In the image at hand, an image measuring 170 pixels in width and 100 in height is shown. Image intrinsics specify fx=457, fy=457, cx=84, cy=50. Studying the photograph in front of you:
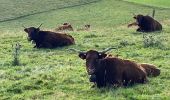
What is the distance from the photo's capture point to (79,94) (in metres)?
12.4

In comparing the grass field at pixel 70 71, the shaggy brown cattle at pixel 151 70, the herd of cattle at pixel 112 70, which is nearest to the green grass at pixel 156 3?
the grass field at pixel 70 71

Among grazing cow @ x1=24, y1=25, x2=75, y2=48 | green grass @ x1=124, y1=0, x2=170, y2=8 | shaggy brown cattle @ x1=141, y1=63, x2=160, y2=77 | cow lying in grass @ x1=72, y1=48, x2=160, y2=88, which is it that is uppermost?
cow lying in grass @ x1=72, y1=48, x2=160, y2=88

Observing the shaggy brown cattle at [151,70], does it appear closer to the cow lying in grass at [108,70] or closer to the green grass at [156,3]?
the cow lying in grass at [108,70]

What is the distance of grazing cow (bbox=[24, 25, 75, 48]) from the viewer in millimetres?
22797

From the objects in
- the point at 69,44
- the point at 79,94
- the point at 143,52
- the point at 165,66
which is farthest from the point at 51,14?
the point at 79,94

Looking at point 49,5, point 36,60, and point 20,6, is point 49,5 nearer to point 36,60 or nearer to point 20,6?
point 20,6

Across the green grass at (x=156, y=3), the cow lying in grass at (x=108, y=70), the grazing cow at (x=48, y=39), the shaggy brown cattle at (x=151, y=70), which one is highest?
the cow lying in grass at (x=108, y=70)

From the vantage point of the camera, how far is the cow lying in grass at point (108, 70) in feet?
42.1

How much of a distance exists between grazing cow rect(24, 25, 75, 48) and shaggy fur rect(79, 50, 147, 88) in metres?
9.70

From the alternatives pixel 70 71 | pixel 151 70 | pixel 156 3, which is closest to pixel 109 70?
pixel 151 70

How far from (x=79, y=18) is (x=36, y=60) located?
102ft

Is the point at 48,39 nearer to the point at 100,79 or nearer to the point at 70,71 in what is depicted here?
the point at 70,71

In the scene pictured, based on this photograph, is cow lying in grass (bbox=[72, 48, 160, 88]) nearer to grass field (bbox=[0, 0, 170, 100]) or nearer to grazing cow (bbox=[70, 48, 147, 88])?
grazing cow (bbox=[70, 48, 147, 88])

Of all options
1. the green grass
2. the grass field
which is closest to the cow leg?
the grass field
